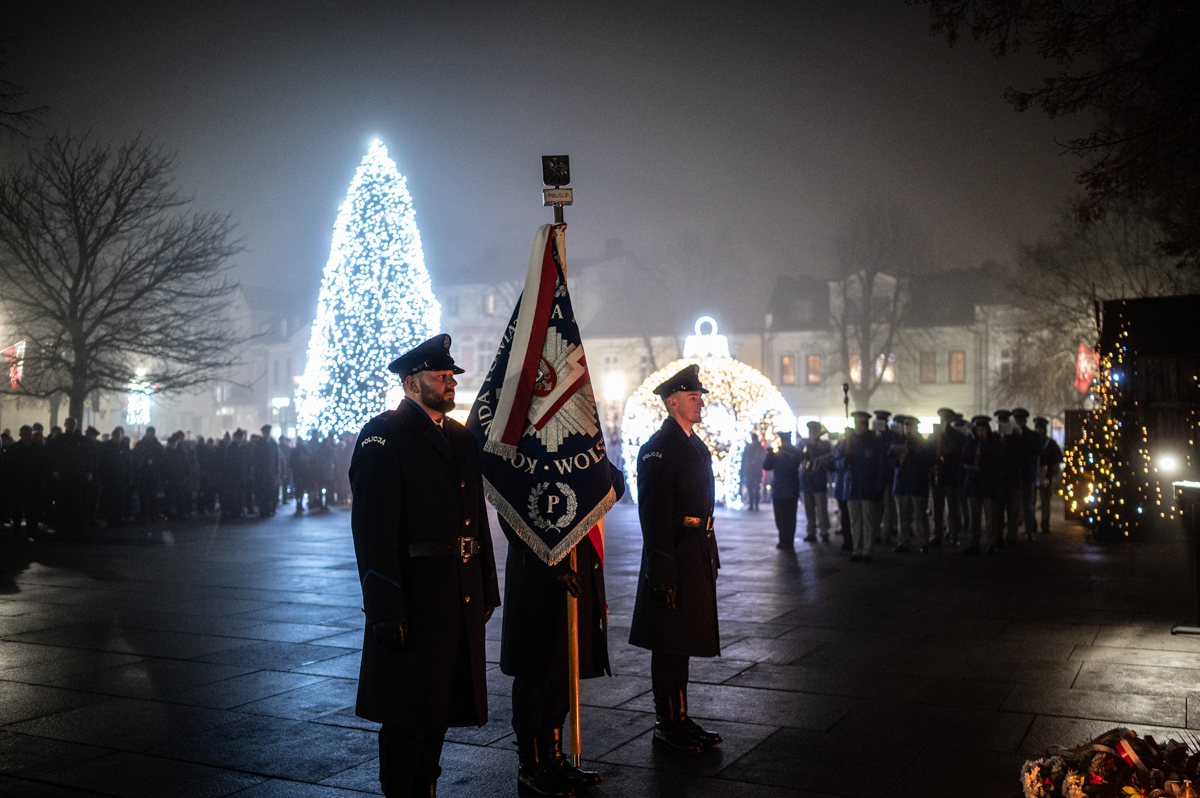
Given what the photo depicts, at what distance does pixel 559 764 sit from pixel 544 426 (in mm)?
1753

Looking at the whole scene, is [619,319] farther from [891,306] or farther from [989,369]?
[989,369]

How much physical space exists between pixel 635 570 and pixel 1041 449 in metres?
9.10

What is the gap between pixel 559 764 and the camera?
5156mm

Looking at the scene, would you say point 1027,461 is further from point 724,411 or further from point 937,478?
point 724,411

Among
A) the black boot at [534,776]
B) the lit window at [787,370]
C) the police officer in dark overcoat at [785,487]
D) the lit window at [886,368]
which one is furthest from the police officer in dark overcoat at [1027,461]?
the lit window at [787,370]

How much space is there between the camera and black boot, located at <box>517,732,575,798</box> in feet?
16.2

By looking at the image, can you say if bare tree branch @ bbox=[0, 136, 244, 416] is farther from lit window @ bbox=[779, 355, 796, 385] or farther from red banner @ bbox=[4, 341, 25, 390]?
lit window @ bbox=[779, 355, 796, 385]

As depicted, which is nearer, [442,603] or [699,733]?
[442,603]

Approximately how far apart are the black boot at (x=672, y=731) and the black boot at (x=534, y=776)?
0.89 meters

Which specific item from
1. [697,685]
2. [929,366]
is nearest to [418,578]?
[697,685]

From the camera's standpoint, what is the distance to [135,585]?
40.3 ft

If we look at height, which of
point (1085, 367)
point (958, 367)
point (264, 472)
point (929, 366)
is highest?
point (929, 366)

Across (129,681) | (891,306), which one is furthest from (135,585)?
(891,306)

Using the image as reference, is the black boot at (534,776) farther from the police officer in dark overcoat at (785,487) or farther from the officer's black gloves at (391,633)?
the police officer in dark overcoat at (785,487)
